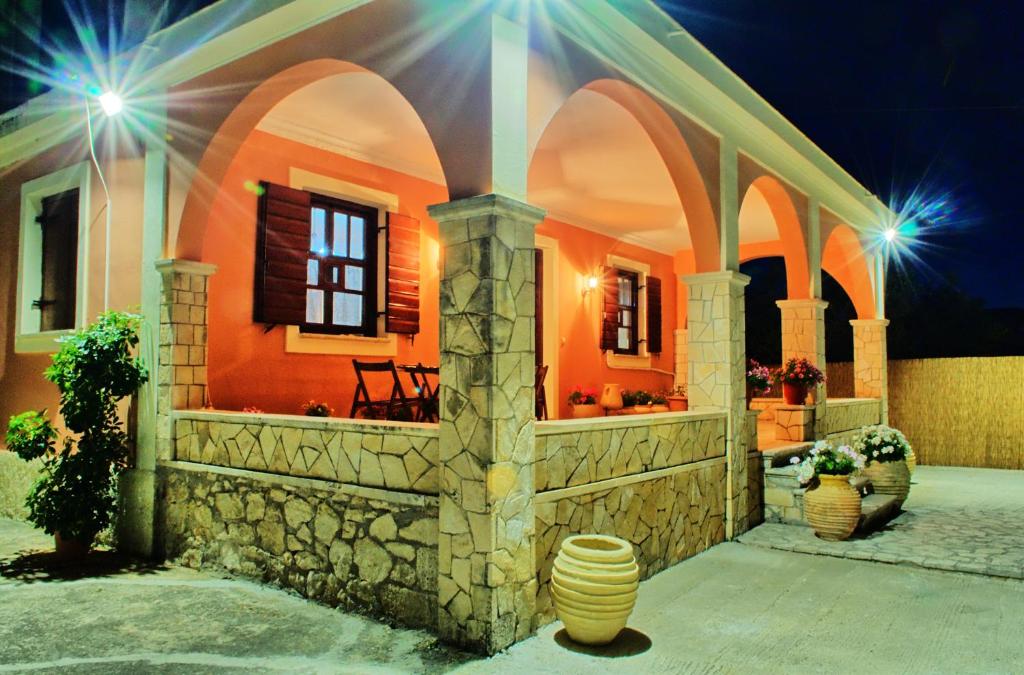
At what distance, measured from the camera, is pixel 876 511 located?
21.7 ft

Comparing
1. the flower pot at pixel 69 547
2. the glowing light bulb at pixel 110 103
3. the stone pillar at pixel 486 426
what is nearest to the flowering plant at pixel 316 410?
the flower pot at pixel 69 547

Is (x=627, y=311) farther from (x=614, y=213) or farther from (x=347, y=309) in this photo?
(x=347, y=309)

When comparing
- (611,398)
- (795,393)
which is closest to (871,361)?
(795,393)

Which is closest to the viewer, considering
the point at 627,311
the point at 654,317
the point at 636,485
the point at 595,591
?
the point at 595,591

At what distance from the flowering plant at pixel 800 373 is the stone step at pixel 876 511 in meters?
1.38

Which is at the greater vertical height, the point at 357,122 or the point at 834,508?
the point at 357,122

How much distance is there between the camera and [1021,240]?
3909cm

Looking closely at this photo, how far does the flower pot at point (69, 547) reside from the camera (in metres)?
5.51

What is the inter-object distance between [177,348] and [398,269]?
2.51m

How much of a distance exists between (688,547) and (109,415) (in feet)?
16.0

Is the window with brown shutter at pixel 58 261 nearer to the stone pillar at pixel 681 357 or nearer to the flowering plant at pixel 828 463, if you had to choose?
the flowering plant at pixel 828 463

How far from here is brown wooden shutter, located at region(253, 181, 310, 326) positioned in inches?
254

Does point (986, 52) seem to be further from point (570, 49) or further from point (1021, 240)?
point (1021, 240)

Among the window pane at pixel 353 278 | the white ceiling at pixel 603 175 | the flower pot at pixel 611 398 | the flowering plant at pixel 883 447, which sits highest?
the white ceiling at pixel 603 175
